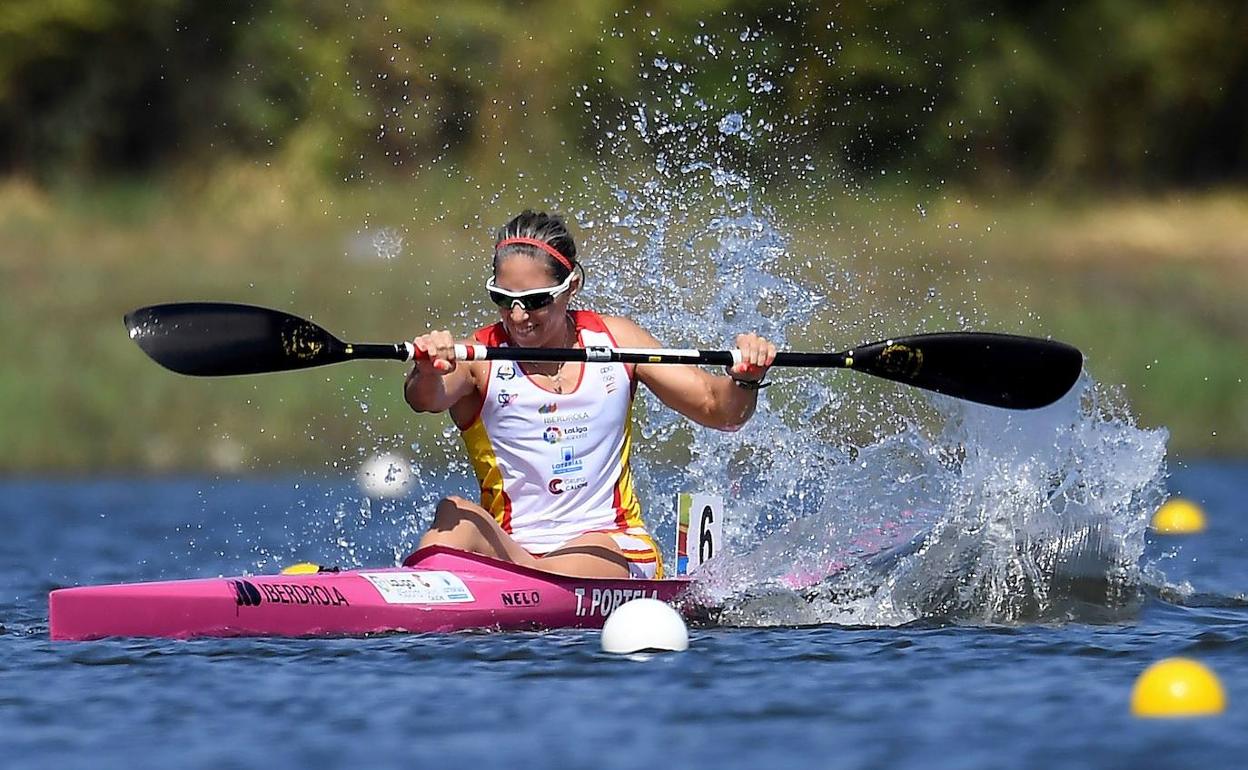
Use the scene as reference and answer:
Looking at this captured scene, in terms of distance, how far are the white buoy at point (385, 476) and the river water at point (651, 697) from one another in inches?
333

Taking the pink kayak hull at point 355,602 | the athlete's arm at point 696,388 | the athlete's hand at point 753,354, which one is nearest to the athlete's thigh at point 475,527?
the pink kayak hull at point 355,602

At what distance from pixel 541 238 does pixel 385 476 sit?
34.0ft

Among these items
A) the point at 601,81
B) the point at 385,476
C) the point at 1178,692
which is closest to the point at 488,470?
the point at 1178,692

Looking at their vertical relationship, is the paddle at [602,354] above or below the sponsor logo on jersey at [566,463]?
above

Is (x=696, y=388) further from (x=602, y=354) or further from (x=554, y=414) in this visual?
(x=554, y=414)

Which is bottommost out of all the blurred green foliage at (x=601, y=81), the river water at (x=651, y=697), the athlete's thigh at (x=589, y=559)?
the river water at (x=651, y=697)

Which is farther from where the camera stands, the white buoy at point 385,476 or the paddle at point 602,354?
the white buoy at point 385,476

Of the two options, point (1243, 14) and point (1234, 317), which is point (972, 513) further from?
point (1243, 14)

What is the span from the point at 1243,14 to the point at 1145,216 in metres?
5.24

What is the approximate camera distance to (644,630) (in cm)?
779

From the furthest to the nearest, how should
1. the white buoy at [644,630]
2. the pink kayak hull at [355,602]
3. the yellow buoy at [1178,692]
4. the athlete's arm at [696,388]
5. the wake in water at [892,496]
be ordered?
the wake in water at [892,496]
the athlete's arm at [696,388]
the pink kayak hull at [355,602]
the white buoy at [644,630]
the yellow buoy at [1178,692]

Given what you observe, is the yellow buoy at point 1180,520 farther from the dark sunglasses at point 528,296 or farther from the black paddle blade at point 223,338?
the black paddle blade at point 223,338

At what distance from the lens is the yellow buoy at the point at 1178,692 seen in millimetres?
6477

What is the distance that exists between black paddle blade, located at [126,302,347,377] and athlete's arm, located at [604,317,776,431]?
120cm
